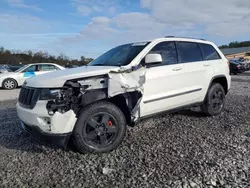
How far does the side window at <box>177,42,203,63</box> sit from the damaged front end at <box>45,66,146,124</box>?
1.23 metres

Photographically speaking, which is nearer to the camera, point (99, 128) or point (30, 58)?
point (99, 128)

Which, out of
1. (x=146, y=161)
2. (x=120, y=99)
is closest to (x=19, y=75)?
(x=120, y=99)

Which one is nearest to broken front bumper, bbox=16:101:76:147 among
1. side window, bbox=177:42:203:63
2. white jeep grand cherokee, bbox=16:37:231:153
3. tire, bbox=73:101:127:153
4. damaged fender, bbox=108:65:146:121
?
white jeep grand cherokee, bbox=16:37:231:153

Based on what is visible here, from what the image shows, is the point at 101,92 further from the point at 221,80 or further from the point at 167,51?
the point at 221,80

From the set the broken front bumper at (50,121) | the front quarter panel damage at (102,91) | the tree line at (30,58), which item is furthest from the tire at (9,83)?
the tree line at (30,58)

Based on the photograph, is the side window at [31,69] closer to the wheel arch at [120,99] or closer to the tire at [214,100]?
the tire at [214,100]

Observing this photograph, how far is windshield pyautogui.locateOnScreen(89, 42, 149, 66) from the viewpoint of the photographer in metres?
4.14

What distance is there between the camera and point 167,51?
4.52 m

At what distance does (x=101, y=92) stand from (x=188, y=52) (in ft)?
7.72

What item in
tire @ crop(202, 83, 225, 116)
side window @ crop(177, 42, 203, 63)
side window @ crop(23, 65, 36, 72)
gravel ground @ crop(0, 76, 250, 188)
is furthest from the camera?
side window @ crop(23, 65, 36, 72)

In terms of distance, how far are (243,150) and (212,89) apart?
196 centimetres

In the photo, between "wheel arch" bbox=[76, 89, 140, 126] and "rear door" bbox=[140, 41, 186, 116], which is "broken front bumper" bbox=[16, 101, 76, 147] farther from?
"rear door" bbox=[140, 41, 186, 116]

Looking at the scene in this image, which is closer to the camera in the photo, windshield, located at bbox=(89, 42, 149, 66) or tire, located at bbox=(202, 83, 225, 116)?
windshield, located at bbox=(89, 42, 149, 66)

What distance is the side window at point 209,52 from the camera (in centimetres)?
526
